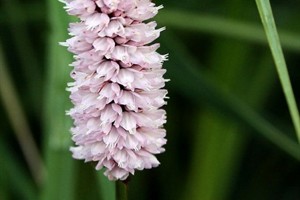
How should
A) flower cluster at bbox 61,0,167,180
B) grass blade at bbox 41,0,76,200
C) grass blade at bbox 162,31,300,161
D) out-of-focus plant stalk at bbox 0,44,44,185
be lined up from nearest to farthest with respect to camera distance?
flower cluster at bbox 61,0,167,180
grass blade at bbox 41,0,76,200
grass blade at bbox 162,31,300,161
out-of-focus plant stalk at bbox 0,44,44,185

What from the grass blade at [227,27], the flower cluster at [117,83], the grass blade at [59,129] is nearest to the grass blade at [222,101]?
the grass blade at [227,27]

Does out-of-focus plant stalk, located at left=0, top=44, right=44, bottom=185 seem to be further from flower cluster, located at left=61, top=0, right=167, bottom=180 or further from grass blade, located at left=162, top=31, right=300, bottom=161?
flower cluster, located at left=61, top=0, right=167, bottom=180

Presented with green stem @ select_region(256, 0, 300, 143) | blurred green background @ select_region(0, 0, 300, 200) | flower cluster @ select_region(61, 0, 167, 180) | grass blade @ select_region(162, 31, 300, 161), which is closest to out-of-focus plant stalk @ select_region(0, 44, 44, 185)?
blurred green background @ select_region(0, 0, 300, 200)

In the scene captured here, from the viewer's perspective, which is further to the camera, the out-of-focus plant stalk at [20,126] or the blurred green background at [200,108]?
the out-of-focus plant stalk at [20,126]

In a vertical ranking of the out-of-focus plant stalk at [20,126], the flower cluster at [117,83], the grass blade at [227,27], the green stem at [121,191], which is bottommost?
the out-of-focus plant stalk at [20,126]

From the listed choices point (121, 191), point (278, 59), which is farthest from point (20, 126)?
point (278, 59)

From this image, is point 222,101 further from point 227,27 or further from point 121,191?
point 121,191

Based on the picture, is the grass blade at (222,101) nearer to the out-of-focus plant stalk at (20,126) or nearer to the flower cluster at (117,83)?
the out-of-focus plant stalk at (20,126)

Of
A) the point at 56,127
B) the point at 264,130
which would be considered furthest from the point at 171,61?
the point at 56,127

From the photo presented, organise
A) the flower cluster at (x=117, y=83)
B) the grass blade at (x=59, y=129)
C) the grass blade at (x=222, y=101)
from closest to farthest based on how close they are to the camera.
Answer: the flower cluster at (x=117, y=83), the grass blade at (x=59, y=129), the grass blade at (x=222, y=101)
